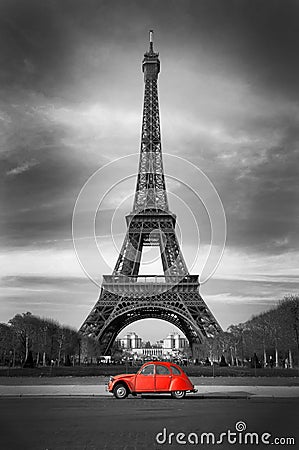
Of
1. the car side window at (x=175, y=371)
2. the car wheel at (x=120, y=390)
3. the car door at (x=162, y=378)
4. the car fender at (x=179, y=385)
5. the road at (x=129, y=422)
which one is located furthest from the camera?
the car side window at (x=175, y=371)

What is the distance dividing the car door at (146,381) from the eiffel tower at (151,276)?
1910 inches

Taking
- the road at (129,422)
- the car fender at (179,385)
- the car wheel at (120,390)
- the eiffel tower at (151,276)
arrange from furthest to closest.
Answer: the eiffel tower at (151,276)
the car wheel at (120,390)
the car fender at (179,385)
the road at (129,422)

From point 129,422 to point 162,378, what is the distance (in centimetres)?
800

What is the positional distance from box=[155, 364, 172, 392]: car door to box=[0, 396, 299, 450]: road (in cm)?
156

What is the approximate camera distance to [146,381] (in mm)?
21594

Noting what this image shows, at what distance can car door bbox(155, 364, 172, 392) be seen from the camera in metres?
21.6

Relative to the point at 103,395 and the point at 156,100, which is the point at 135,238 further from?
the point at 103,395

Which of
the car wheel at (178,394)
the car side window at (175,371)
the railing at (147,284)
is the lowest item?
the car wheel at (178,394)

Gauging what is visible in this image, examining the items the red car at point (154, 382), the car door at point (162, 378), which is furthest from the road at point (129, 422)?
the car door at point (162, 378)

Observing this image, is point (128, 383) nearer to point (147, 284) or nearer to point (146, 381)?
point (146, 381)

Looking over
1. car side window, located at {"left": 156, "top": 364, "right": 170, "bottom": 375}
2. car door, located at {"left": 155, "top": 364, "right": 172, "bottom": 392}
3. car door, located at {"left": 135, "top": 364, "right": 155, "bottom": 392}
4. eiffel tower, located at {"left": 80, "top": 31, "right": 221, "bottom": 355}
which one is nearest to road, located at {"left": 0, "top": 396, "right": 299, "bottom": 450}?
car door, located at {"left": 135, "top": 364, "right": 155, "bottom": 392}

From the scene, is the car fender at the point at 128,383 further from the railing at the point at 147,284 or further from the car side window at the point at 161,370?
the railing at the point at 147,284

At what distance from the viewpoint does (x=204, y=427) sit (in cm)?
1275

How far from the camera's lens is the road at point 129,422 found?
1083 cm
